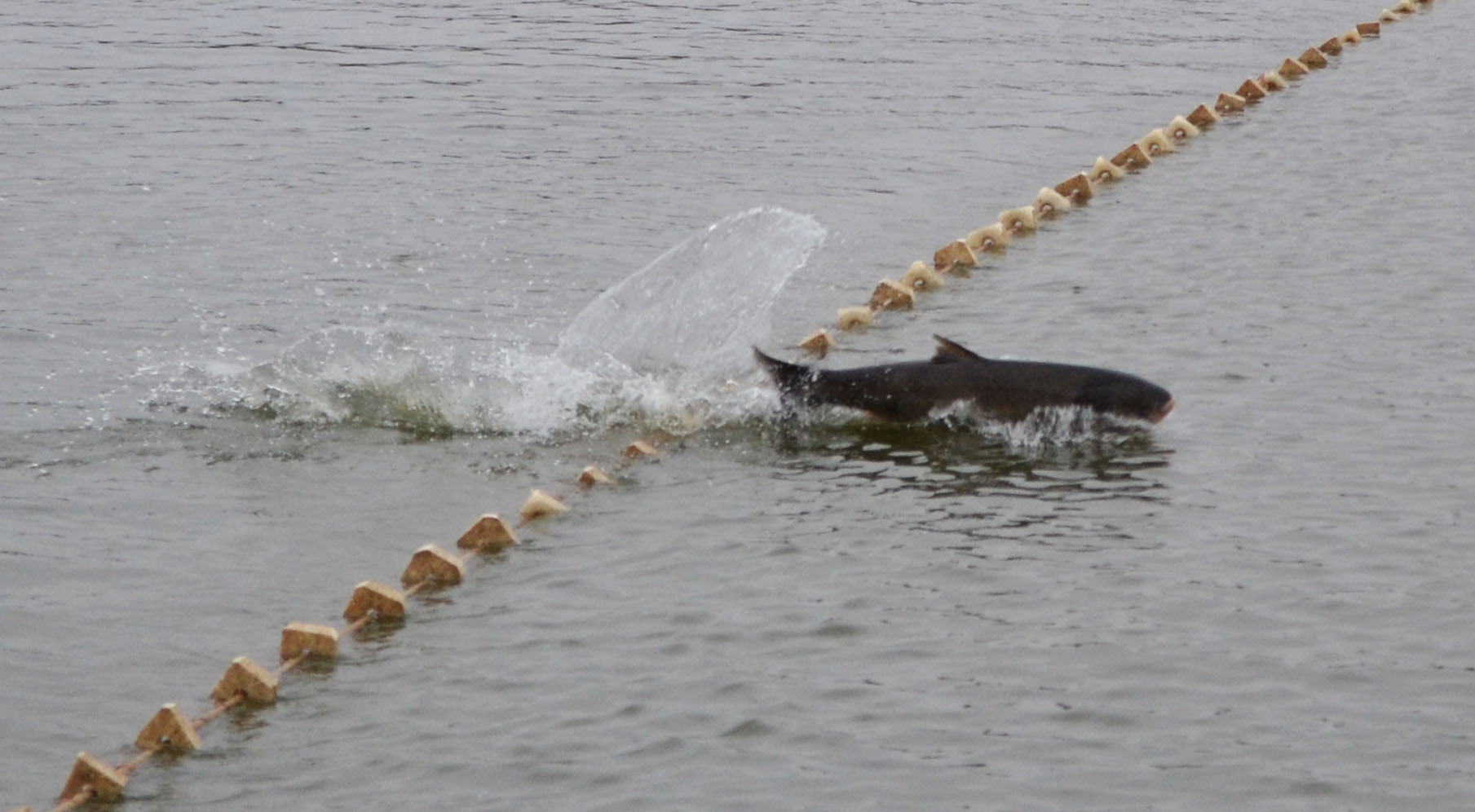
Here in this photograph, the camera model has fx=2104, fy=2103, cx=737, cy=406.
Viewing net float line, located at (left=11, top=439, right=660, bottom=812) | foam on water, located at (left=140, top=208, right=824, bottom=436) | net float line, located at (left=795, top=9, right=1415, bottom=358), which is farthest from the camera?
net float line, located at (left=795, top=9, right=1415, bottom=358)

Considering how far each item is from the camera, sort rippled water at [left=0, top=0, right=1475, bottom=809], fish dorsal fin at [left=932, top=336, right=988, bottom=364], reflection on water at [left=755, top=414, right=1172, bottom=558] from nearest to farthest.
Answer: rippled water at [left=0, top=0, right=1475, bottom=809]
reflection on water at [left=755, top=414, right=1172, bottom=558]
fish dorsal fin at [left=932, top=336, right=988, bottom=364]

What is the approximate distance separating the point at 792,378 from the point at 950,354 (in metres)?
0.97

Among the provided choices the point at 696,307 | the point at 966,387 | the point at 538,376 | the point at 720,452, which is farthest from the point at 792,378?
the point at 696,307

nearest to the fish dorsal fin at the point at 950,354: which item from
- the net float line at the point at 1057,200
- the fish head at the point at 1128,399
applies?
the fish head at the point at 1128,399

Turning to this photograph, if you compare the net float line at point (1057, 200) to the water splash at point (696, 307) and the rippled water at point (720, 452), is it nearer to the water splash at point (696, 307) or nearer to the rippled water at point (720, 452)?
the rippled water at point (720, 452)

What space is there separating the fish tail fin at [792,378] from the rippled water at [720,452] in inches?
11.2

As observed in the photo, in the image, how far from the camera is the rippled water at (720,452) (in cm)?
854

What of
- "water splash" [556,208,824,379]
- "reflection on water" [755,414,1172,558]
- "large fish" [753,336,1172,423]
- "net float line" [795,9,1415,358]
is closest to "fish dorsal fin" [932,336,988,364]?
"large fish" [753,336,1172,423]

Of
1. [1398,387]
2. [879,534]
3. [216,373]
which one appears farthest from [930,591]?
[216,373]

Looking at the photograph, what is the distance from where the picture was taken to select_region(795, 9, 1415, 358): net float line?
16.1 m

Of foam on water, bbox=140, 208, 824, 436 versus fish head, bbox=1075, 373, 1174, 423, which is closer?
fish head, bbox=1075, 373, 1174, 423

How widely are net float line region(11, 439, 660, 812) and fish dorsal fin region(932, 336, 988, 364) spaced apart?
6.88 feet

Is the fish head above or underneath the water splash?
underneath

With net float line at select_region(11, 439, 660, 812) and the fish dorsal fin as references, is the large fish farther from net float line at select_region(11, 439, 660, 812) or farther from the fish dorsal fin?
net float line at select_region(11, 439, 660, 812)
